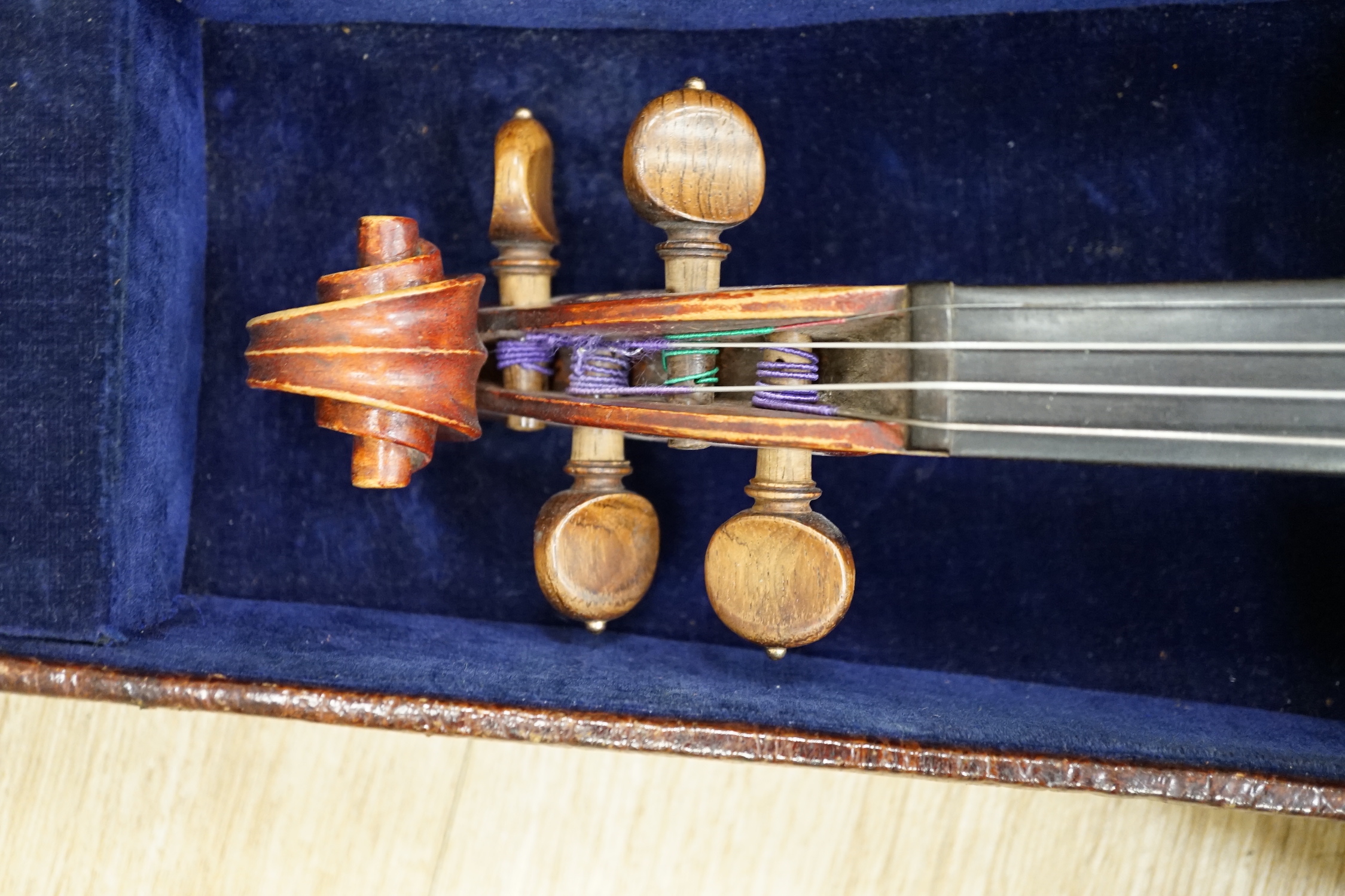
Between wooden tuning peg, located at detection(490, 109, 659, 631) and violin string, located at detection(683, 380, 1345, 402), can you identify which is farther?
wooden tuning peg, located at detection(490, 109, 659, 631)

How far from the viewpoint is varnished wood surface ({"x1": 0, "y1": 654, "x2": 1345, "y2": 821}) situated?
88 cm

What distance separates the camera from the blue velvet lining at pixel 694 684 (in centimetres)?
92

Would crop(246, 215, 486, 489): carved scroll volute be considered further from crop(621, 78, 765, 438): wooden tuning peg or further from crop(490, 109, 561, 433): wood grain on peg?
crop(621, 78, 765, 438): wooden tuning peg

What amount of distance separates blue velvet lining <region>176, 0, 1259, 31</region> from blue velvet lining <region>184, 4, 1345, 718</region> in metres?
0.02

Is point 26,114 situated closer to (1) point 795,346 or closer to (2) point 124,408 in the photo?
(2) point 124,408

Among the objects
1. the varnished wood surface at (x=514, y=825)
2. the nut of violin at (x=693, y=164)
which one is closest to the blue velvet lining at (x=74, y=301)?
the varnished wood surface at (x=514, y=825)

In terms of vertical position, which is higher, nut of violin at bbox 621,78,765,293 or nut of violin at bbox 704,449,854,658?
nut of violin at bbox 621,78,765,293

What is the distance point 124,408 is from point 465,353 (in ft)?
1.36

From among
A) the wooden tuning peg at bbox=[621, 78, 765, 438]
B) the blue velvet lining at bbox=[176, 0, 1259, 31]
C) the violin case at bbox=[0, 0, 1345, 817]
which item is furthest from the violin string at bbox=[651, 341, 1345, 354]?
the blue velvet lining at bbox=[176, 0, 1259, 31]

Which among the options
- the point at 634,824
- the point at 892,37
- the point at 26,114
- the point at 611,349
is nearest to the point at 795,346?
the point at 611,349

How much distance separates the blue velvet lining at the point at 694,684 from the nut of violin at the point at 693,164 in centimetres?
39

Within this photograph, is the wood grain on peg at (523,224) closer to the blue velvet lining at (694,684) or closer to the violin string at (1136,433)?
the blue velvet lining at (694,684)

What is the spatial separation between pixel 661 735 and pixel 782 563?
19 cm

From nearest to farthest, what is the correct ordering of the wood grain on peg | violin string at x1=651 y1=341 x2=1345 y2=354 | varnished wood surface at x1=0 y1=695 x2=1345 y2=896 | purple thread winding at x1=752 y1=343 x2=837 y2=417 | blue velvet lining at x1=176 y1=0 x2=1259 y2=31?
violin string at x1=651 y1=341 x2=1345 y2=354 → purple thread winding at x1=752 y1=343 x2=837 y2=417 → the wood grain on peg → blue velvet lining at x1=176 y1=0 x2=1259 y2=31 → varnished wood surface at x1=0 y1=695 x2=1345 y2=896
